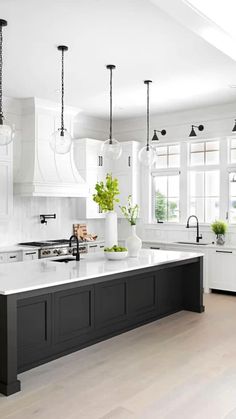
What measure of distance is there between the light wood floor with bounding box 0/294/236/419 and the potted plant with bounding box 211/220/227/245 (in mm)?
2269

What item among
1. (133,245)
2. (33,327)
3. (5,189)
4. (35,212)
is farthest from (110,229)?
(35,212)

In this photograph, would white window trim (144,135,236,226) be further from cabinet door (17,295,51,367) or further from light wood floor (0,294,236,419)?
cabinet door (17,295,51,367)

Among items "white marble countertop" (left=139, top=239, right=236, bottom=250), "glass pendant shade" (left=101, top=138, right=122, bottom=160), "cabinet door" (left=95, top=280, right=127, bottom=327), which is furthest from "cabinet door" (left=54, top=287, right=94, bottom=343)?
"white marble countertop" (left=139, top=239, right=236, bottom=250)

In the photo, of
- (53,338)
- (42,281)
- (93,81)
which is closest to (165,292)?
(53,338)

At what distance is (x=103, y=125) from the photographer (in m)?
8.23

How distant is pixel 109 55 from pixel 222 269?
3.71 m

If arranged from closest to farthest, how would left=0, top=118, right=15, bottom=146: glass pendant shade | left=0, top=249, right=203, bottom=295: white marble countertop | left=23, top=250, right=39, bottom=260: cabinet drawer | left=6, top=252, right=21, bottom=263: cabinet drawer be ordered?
left=0, top=249, right=203, bottom=295: white marble countertop → left=0, top=118, right=15, bottom=146: glass pendant shade → left=6, top=252, right=21, bottom=263: cabinet drawer → left=23, top=250, right=39, bottom=260: cabinet drawer

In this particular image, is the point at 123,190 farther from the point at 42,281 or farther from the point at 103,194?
the point at 42,281

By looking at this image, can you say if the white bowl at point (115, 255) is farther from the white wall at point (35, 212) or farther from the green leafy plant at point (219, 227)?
the green leafy plant at point (219, 227)

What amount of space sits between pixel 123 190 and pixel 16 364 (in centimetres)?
501

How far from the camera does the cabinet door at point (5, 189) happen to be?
20.5 ft

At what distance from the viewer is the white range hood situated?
640 cm

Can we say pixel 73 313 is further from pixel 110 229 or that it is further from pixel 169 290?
pixel 169 290

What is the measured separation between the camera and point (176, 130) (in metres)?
7.59
